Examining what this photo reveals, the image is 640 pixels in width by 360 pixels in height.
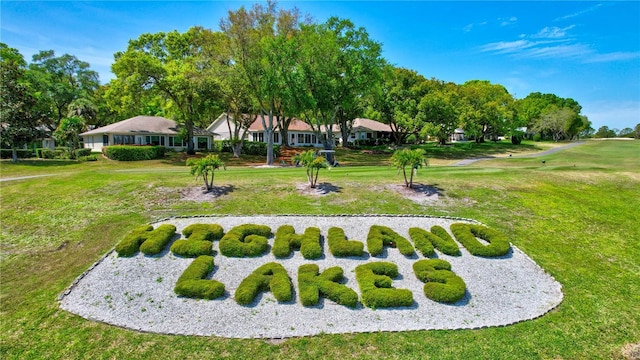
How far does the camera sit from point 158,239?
34.2 feet

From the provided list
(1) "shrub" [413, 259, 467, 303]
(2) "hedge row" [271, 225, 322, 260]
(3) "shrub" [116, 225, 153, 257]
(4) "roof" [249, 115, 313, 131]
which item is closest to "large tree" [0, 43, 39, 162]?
(4) "roof" [249, 115, 313, 131]

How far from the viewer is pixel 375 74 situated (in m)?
30.5

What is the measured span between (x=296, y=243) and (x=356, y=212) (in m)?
3.28

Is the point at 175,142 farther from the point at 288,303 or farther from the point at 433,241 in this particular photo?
the point at 288,303

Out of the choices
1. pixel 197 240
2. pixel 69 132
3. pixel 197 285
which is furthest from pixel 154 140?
pixel 197 285

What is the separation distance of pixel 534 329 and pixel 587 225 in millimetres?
7288

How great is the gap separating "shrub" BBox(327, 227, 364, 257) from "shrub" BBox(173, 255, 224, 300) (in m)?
3.32

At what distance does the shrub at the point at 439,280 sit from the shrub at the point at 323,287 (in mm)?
1932

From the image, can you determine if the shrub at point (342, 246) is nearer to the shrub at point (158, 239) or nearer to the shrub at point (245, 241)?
the shrub at point (245, 241)

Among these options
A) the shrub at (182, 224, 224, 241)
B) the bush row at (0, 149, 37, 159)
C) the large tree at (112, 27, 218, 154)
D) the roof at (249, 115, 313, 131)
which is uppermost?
the large tree at (112, 27, 218, 154)

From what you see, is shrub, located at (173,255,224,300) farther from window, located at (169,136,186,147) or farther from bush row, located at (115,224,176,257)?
window, located at (169,136,186,147)

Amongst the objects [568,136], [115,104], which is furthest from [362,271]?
[568,136]

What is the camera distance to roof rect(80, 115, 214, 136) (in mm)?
39044

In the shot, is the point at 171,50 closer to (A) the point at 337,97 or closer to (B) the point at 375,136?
(A) the point at 337,97
